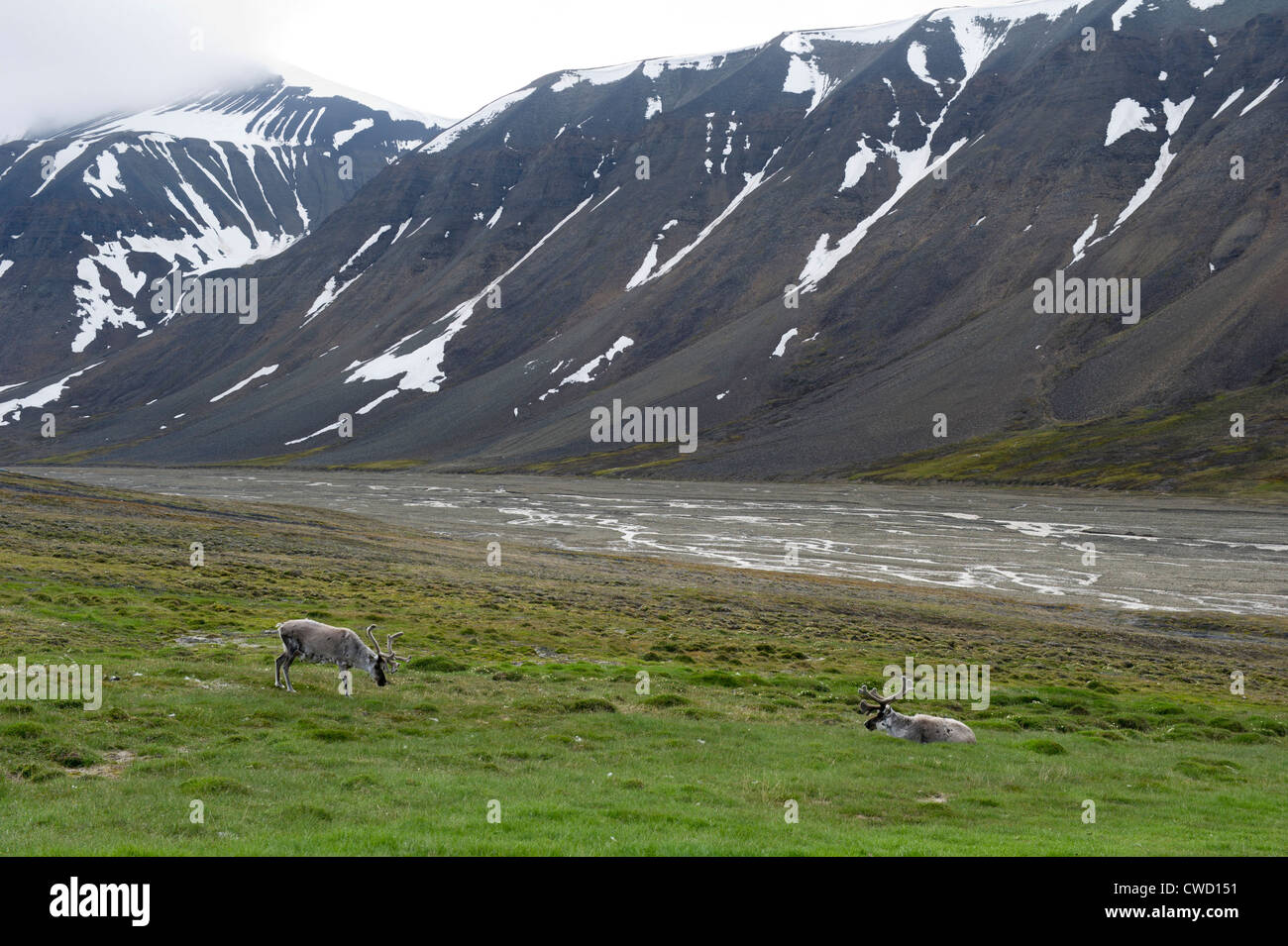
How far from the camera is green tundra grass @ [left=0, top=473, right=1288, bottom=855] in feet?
42.2

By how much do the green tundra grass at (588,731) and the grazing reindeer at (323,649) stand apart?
51cm

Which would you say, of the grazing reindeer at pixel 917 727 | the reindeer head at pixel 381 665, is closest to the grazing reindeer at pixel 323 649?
the reindeer head at pixel 381 665

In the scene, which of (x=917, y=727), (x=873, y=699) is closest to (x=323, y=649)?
(x=873, y=699)

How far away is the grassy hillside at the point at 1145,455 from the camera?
135000mm

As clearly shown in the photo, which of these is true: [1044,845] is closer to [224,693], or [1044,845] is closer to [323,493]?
[224,693]

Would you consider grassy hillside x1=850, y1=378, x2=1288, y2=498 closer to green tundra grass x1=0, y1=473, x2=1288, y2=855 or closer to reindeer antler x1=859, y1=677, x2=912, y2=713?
green tundra grass x1=0, y1=473, x2=1288, y2=855

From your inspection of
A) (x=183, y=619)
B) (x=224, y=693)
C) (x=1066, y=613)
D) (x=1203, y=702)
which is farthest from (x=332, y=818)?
(x=1066, y=613)

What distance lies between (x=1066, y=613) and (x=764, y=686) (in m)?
→ 32.8

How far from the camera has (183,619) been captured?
105ft

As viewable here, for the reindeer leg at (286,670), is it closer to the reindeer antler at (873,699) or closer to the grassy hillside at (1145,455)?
the reindeer antler at (873,699)

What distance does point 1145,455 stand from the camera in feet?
487

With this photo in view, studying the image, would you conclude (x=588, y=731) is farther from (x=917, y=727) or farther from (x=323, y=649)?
(x=917, y=727)

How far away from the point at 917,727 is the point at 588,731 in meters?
7.63
